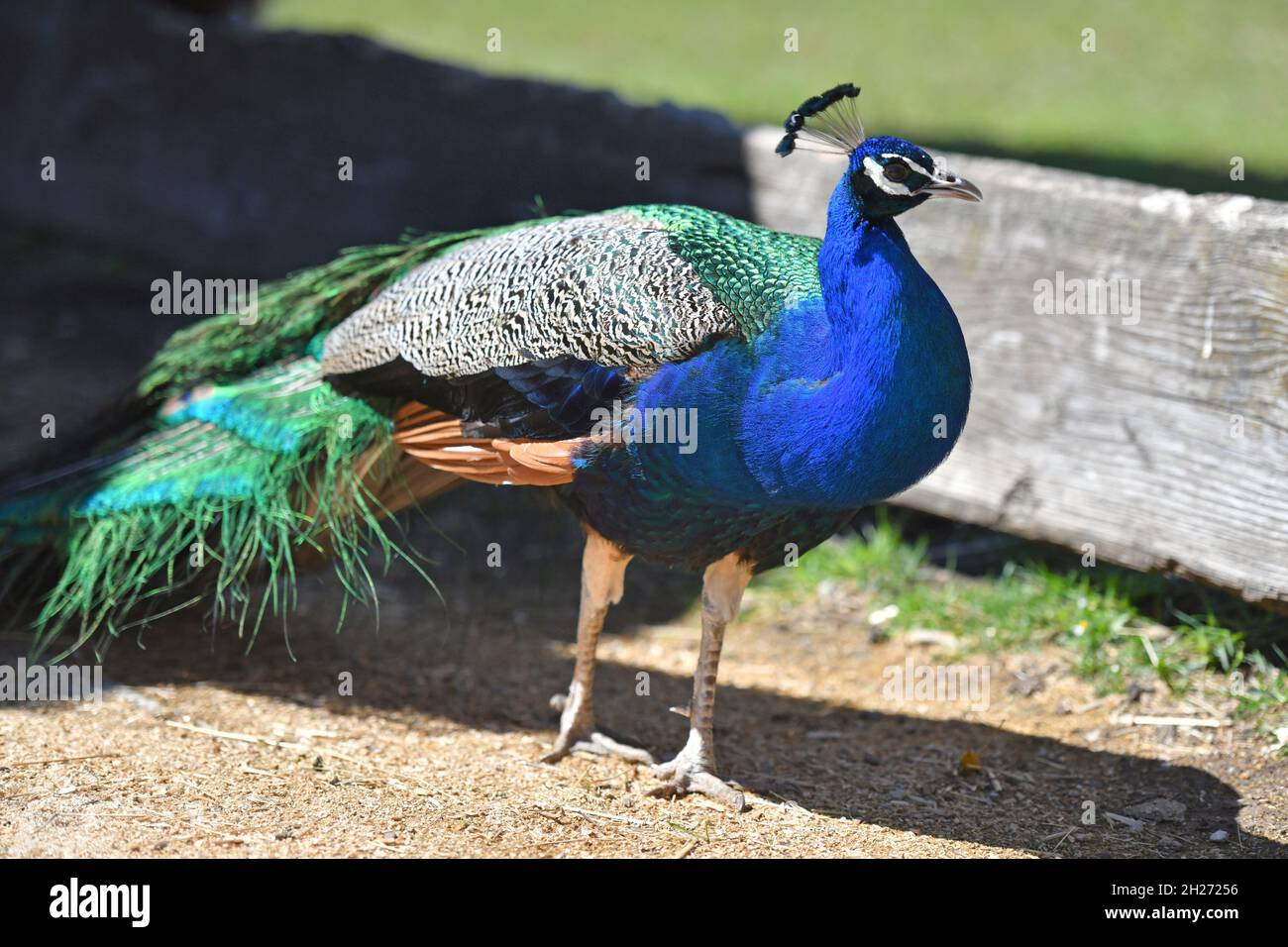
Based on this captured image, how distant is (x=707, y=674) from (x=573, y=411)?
817 millimetres

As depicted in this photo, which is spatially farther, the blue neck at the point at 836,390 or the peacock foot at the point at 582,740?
the peacock foot at the point at 582,740

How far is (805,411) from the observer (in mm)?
3088

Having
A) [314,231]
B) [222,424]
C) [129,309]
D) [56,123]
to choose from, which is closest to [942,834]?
[222,424]

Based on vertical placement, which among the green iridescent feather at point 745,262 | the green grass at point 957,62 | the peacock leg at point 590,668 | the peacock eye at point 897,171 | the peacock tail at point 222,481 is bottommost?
the peacock leg at point 590,668

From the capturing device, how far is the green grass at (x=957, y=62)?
291 inches

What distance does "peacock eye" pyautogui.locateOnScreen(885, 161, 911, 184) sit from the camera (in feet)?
10.0

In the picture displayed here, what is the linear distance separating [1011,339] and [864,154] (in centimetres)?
180

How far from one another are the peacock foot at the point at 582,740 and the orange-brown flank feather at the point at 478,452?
2.12 ft

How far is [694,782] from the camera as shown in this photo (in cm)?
359

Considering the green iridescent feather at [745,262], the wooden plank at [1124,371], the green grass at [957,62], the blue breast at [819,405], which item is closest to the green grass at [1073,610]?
the wooden plank at [1124,371]

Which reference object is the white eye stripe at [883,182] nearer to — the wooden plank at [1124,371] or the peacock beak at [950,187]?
the peacock beak at [950,187]

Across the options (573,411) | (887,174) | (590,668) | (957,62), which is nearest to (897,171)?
(887,174)

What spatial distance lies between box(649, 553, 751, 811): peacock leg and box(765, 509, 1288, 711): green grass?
1.27 metres

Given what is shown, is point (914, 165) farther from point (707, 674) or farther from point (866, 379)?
point (707, 674)
